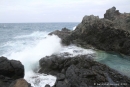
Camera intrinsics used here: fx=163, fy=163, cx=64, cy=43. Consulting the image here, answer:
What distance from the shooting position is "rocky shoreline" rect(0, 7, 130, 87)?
8232mm

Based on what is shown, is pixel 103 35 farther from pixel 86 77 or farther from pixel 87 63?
pixel 86 77

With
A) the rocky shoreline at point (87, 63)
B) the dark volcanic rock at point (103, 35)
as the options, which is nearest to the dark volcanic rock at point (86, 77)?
the rocky shoreline at point (87, 63)

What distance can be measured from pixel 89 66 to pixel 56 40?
1511 cm

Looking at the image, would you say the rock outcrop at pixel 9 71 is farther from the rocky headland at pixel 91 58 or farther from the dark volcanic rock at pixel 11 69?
the rocky headland at pixel 91 58

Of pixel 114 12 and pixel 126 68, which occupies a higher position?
pixel 114 12

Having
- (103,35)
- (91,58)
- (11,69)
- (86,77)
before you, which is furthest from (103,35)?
(11,69)

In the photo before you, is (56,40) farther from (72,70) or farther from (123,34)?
(72,70)

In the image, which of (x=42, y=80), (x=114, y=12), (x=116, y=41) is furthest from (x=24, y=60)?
(x=114, y=12)

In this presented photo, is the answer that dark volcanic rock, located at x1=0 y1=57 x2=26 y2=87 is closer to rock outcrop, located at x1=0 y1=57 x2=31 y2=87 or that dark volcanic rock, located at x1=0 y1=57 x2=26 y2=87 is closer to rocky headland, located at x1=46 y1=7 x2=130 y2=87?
rock outcrop, located at x1=0 y1=57 x2=31 y2=87

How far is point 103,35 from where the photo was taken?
75.5ft

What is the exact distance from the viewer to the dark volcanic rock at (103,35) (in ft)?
70.9

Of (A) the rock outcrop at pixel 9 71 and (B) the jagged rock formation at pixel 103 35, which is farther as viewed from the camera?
(B) the jagged rock formation at pixel 103 35

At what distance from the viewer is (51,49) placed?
21.9m

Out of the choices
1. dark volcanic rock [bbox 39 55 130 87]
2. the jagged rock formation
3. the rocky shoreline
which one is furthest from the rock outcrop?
the jagged rock formation
